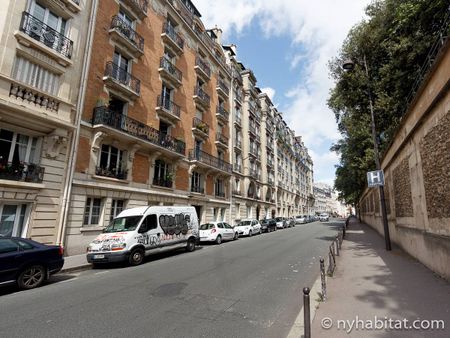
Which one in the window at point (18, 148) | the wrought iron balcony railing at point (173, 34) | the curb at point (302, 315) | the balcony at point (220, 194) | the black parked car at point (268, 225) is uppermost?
the wrought iron balcony railing at point (173, 34)

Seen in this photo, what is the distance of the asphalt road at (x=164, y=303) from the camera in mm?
4484

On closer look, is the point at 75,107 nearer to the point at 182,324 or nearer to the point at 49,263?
the point at 49,263

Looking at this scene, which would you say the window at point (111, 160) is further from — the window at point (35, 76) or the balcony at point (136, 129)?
the window at point (35, 76)

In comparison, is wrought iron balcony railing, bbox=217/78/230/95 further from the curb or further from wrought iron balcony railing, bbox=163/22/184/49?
the curb

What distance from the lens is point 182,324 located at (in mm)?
4641

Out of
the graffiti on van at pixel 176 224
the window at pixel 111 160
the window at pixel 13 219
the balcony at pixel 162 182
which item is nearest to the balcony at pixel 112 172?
the window at pixel 111 160

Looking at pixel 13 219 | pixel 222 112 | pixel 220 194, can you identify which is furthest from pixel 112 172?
pixel 222 112

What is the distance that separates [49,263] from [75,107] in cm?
853

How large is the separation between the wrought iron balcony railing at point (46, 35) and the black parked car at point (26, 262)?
9.61 m

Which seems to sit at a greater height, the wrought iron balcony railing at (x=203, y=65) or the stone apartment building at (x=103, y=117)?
the wrought iron balcony railing at (x=203, y=65)

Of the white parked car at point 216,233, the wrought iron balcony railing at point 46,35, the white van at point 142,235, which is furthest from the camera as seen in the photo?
the white parked car at point 216,233

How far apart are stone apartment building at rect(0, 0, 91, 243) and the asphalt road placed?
4.23m

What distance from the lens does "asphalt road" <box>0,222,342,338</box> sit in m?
4.48

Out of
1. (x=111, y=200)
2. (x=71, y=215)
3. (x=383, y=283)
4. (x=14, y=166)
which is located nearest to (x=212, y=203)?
(x=111, y=200)
